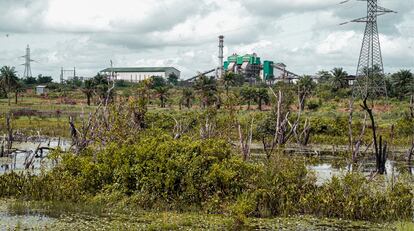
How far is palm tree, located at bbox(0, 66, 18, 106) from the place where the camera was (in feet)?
281

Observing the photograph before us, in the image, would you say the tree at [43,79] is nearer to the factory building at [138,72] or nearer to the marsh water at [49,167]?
the factory building at [138,72]

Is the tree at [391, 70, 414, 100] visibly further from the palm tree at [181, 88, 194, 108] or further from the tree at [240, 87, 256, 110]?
the palm tree at [181, 88, 194, 108]

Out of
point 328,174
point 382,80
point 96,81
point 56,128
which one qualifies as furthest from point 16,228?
point 96,81

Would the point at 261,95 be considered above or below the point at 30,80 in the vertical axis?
below

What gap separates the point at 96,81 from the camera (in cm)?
8950

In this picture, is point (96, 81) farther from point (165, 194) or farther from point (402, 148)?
point (165, 194)

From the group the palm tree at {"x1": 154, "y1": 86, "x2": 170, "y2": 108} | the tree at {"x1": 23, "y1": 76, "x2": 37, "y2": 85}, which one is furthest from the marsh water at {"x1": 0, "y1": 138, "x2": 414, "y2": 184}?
the tree at {"x1": 23, "y1": 76, "x2": 37, "y2": 85}

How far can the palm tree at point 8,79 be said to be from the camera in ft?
281

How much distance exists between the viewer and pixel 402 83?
84188mm

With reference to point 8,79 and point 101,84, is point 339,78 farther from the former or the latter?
point 8,79

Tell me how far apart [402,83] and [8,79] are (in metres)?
57.0

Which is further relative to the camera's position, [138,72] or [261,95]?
[138,72]

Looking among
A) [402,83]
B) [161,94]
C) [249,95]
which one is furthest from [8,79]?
[402,83]

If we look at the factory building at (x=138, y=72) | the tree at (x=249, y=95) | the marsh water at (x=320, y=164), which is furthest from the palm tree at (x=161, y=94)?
the factory building at (x=138, y=72)
